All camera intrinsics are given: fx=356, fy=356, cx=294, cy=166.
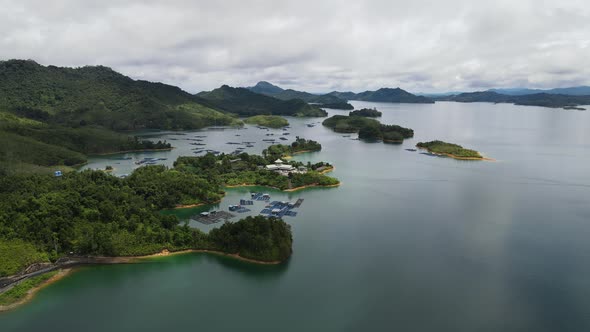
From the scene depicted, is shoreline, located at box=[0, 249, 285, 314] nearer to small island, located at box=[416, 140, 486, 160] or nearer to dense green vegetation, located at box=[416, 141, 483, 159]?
small island, located at box=[416, 140, 486, 160]

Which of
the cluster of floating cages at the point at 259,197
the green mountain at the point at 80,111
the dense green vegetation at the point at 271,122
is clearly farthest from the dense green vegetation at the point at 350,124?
the cluster of floating cages at the point at 259,197

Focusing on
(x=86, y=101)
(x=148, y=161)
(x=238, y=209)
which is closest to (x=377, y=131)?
(x=148, y=161)

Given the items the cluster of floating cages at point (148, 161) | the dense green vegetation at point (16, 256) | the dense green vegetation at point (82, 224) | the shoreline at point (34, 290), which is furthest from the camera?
the cluster of floating cages at point (148, 161)

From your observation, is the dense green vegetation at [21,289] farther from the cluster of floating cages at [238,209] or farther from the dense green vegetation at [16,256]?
the cluster of floating cages at [238,209]

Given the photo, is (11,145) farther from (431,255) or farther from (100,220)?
(431,255)

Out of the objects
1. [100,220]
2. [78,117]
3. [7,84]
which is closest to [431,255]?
[100,220]

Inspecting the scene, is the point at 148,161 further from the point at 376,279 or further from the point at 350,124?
the point at 350,124

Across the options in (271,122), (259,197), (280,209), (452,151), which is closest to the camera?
(280,209)
